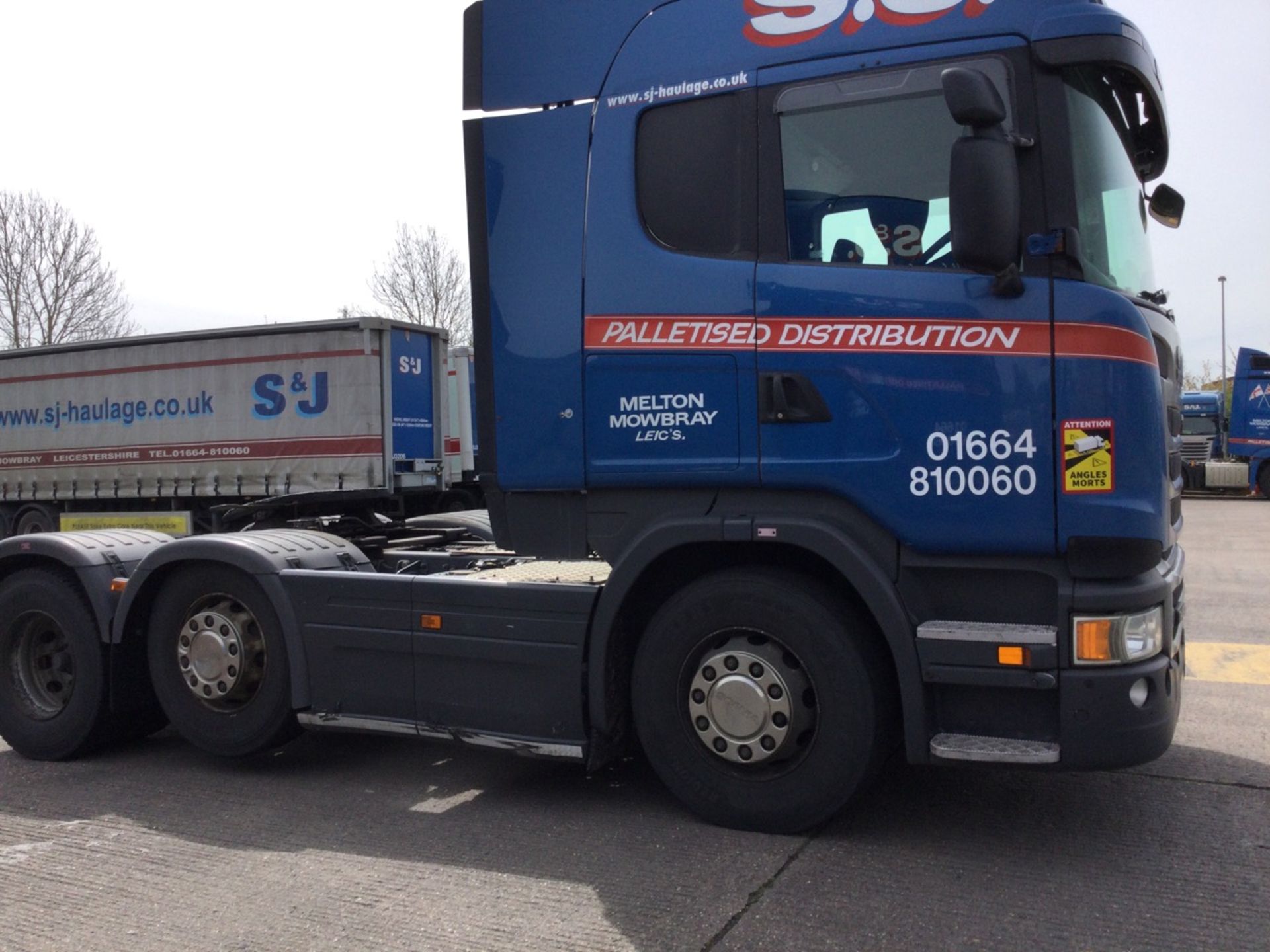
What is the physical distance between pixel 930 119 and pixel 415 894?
3.41m

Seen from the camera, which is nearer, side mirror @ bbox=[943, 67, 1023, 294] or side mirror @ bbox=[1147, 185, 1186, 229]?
side mirror @ bbox=[943, 67, 1023, 294]

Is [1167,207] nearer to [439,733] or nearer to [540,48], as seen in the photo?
[540,48]


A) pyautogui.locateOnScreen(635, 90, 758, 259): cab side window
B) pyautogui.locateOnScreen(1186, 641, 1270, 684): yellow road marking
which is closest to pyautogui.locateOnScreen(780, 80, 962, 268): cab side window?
pyautogui.locateOnScreen(635, 90, 758, 259): cab side window

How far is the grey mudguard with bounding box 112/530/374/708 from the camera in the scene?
17.7 ft

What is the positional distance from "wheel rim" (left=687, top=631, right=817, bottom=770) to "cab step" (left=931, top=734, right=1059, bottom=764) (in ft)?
1.68

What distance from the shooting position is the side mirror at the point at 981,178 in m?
3.69

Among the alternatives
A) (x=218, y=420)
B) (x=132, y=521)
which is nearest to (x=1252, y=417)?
(x=218, y=420)

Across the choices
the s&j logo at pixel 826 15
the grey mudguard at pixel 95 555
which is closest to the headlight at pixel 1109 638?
the s&j logo at pixel 826 15

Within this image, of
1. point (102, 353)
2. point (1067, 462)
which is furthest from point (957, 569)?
point (102, 353)

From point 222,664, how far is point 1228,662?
6608 millimetres

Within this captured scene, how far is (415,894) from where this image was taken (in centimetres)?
398

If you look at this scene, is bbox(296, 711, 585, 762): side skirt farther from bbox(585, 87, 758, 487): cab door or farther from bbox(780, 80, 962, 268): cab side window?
bbox(780, 80, 962, 268): cab side window

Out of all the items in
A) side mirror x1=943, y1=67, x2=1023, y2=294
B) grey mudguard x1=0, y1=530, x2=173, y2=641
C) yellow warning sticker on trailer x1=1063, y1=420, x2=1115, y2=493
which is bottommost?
grey mudguard x1=0, y1=530, x2=173, y2=641

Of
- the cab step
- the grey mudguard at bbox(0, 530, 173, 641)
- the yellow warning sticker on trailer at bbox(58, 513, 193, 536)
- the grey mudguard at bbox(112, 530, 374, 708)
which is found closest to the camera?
the cab step
